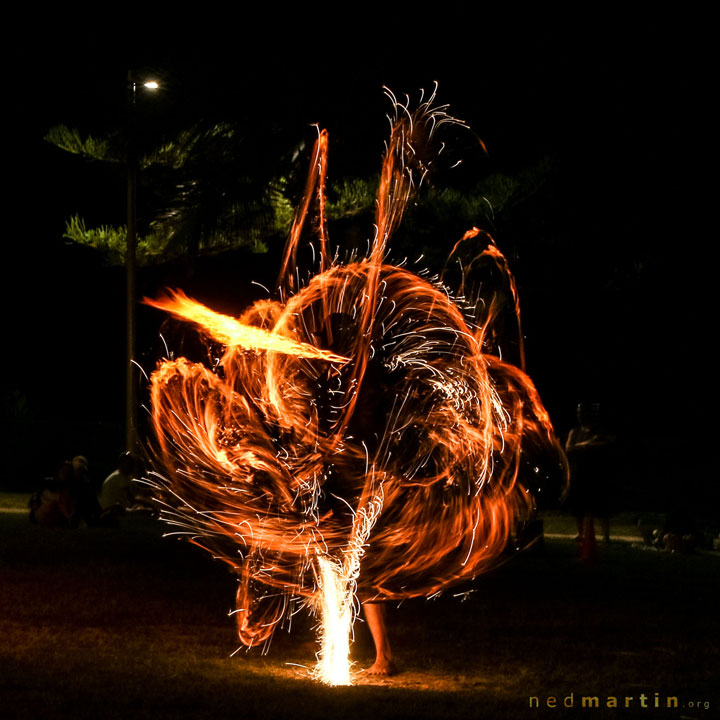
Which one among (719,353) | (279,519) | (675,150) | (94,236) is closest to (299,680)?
(279,519)

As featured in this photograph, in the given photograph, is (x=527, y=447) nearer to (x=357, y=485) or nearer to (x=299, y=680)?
(x=357, y=485)

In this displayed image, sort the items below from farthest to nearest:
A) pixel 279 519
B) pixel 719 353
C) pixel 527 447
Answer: pixel 719 353
pixel 527 447
pixel 279 519

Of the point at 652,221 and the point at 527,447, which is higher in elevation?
the point at 652,221

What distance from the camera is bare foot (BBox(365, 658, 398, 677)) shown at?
8641mm

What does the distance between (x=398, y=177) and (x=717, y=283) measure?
20.4 meters

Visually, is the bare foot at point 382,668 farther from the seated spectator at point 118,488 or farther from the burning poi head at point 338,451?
the seated spectator at point 118,488

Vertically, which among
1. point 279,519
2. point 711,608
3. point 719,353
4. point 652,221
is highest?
point 652,221

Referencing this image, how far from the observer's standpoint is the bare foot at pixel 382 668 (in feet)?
28.3

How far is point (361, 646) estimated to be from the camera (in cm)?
961

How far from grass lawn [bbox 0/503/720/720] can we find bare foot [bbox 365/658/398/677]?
107mm

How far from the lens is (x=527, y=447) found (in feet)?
72.8

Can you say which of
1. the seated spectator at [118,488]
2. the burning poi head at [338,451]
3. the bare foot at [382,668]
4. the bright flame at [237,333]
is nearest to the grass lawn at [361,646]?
the bare foot at [382,668]

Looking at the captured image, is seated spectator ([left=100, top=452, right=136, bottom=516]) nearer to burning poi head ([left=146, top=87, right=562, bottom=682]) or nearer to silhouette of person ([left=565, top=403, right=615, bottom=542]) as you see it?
silhouette of person ([left=565, top=403, right=615, bottom=542])

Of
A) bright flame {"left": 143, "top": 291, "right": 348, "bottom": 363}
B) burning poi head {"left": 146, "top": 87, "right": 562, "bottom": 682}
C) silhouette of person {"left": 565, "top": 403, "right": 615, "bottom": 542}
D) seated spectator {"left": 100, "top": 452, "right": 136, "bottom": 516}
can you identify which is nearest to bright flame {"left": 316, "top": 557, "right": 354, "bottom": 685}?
burning poi head {"left": 146, "top": 87, "right": 562, "bottom": 682}
